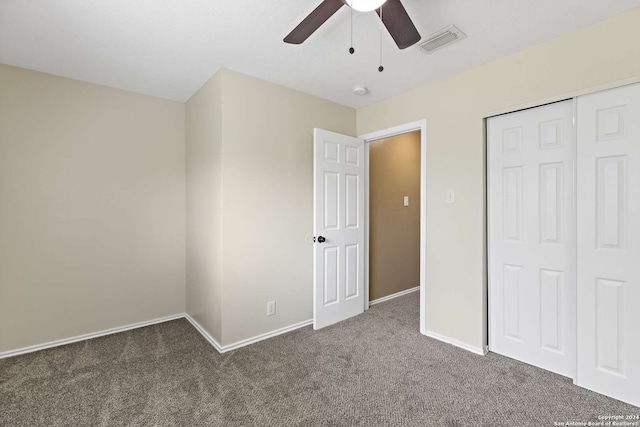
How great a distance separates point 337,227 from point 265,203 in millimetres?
824

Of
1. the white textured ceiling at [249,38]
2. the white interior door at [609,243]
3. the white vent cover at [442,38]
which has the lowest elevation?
the white interior door at [609,243]

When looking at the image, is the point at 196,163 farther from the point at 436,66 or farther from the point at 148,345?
the point at 436,66

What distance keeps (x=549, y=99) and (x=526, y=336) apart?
1778 millimetres

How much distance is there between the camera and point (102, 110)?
286 centimetres

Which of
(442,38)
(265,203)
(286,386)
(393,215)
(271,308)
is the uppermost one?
(442,38)

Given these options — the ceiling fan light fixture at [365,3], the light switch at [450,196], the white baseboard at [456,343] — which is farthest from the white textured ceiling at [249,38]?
the white baseboard at [456,343]

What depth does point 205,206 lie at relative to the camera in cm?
285

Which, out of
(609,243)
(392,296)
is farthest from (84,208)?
(609,243)

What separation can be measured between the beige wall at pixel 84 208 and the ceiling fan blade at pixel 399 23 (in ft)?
8.76

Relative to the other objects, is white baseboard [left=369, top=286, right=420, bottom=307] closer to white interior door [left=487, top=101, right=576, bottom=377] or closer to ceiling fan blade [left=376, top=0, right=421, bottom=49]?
white interior door [left=487, top=101, right=576, bottom=377]

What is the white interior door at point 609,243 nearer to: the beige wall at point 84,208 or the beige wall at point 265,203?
the beige wall at point 265,203

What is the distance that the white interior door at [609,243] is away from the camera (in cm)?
181

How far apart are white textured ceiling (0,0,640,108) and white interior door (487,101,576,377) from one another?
1.96ft

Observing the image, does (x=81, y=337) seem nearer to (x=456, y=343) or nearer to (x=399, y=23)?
(x=456, y=343)
